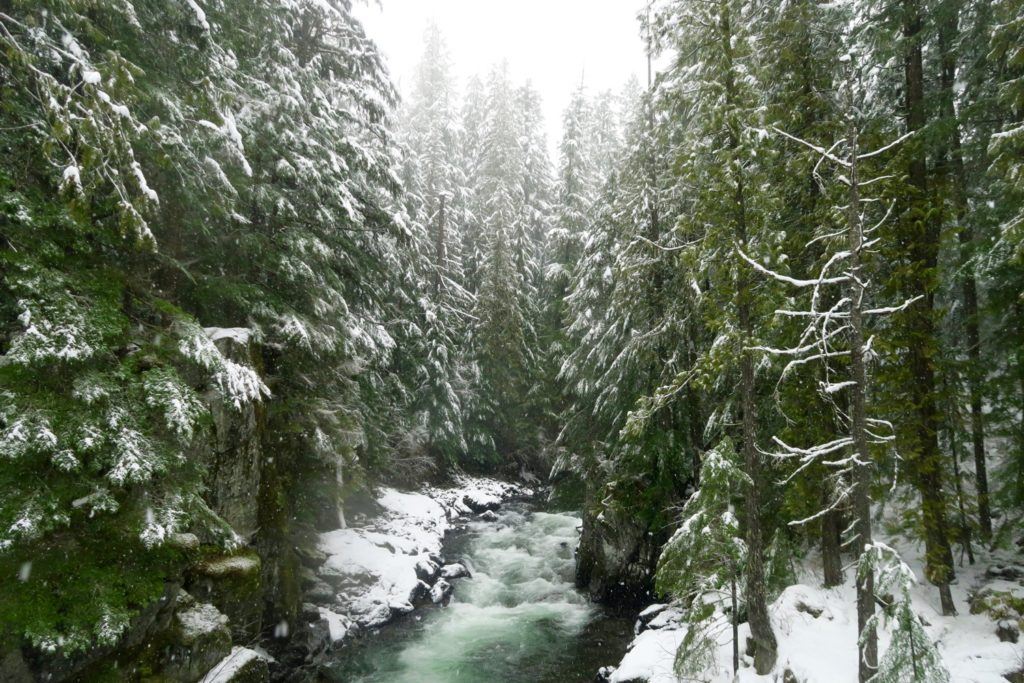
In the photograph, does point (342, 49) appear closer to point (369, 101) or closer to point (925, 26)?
point (369, 101)

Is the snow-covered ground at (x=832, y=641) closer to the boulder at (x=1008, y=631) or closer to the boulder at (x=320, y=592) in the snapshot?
the boulder at (x=1008, y=631)

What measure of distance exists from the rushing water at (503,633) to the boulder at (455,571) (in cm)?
24

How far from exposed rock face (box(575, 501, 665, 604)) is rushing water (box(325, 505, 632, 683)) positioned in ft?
2.03

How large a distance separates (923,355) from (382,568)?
12.9m

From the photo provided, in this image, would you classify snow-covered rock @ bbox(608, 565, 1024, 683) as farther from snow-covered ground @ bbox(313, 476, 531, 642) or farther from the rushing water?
snow-covered ground @ bbox(313, 476, 531, 642)

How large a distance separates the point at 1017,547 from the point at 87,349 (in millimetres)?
14604

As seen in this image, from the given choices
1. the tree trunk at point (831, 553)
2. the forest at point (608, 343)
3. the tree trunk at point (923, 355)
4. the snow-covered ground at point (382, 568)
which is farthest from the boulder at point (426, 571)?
the tree trunk at point (923, 355)

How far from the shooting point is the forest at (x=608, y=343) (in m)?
5.90

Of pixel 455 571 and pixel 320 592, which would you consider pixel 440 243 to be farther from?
pixel 320 592

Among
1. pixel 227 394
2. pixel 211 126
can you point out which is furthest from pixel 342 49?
pixel 227 394

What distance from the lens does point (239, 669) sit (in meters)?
7.81

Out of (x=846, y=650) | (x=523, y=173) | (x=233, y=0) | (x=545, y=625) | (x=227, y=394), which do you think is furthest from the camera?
(x=523, y=173)

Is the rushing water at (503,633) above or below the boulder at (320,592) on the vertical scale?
below

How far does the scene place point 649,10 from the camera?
9703mm
